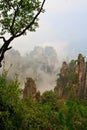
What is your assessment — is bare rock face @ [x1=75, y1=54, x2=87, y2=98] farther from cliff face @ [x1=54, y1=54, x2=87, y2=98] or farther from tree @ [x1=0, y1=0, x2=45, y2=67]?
tree @ [x1=0, y1=0, x2=45, y2=67]

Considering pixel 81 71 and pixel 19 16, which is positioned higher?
pixel 81 71

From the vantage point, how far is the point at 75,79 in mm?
159750

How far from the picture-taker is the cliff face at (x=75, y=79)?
518 ft

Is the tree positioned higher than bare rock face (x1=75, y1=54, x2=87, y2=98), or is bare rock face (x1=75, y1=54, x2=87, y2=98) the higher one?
bare rock face (x1=75, y1=54, x2=87, y2=98)

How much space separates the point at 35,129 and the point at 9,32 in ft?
25.8

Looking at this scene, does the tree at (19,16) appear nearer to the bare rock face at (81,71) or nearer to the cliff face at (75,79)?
the cliff face at (75,79)

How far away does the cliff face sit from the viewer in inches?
6216

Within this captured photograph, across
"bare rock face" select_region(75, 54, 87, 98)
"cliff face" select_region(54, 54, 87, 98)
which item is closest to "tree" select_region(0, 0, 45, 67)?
"cliff face" select_region(54, 54, 87, 98)

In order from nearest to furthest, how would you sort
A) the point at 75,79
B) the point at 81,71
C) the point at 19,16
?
1. the point at 19,16
2. the point at 75,79
3. the point at 81,71

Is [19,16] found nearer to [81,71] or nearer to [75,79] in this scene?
[75,79]

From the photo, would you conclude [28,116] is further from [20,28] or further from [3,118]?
[20,28]

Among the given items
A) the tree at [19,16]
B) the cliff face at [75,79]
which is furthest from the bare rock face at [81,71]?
the tree at [19,16]

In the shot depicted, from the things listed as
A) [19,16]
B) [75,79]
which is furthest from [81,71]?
[19,16]

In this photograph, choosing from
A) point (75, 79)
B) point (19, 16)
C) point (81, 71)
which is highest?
point (81, 71)
